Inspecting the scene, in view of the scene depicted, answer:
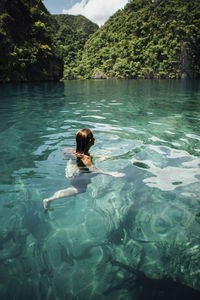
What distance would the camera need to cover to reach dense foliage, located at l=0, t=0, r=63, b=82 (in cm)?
3088

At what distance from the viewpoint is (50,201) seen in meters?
3.03

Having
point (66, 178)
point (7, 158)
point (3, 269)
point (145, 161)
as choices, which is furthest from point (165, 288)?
point (7, 158)

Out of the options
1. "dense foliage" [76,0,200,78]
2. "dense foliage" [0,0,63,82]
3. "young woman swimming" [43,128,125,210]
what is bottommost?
"young woman swimming" [43,128,125,210]

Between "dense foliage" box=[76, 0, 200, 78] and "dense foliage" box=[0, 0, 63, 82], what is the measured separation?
5373 cm

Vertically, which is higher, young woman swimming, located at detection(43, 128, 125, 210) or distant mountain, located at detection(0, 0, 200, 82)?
distant mountain, located at detection(0, 0, 200, 82)

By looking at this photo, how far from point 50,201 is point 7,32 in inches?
1531

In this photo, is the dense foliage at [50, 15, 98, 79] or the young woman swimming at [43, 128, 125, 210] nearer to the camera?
the young woman swimming at [43, 128, 125, 210]

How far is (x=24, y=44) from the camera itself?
114ft

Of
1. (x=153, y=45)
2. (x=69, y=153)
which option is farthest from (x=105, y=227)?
(x=153, y=45)

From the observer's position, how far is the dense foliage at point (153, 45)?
80.2 metres

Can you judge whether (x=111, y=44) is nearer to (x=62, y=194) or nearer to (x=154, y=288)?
(x=62, y=194)

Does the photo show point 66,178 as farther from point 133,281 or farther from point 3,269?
point 133,281

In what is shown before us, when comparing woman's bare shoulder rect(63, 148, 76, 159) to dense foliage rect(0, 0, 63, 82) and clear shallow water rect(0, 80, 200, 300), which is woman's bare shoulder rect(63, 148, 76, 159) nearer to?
clear shallow water rect(0, 80, 200, 300)

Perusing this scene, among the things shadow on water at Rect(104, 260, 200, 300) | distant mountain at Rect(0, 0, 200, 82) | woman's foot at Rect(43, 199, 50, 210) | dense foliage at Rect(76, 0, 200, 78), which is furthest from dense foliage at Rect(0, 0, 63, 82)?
dense foliage at Rect(76, 0, 200, 78)
